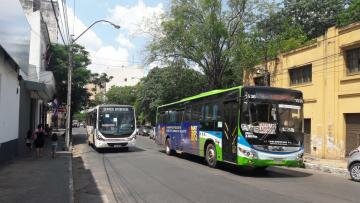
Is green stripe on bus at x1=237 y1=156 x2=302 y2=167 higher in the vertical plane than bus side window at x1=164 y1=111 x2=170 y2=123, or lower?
lower

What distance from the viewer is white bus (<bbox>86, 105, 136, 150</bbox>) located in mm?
27672

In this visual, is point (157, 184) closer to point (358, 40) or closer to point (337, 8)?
point (358, 40)

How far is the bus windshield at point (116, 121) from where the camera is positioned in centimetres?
2791

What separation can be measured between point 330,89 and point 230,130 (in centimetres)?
1086

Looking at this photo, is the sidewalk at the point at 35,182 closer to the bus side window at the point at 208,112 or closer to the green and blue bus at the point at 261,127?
the green and blue bus at the point at 261,127

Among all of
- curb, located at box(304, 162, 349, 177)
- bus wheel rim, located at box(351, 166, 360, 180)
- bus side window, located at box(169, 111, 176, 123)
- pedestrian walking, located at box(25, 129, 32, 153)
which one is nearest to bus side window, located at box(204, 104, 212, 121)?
curb, located at box(304, 162, 349, 177)

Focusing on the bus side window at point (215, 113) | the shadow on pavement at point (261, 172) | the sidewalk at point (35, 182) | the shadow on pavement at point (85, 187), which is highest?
the bus side window at point (215, 113)

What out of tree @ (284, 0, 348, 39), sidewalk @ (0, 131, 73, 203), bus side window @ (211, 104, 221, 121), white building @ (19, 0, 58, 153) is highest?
tree @ (284, 0, 348, 39)

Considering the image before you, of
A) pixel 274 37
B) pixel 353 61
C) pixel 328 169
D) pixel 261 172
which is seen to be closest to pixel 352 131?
pixel 353 61

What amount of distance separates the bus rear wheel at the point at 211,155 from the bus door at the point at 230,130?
1.26 metres

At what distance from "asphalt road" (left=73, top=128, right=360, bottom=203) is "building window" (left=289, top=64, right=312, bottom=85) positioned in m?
10.9

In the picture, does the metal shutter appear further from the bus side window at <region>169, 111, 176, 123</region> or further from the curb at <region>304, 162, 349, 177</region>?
the bus side window at <region>169, 111, 176, 123</region>

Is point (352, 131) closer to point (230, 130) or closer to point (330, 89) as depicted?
point (330, 89)

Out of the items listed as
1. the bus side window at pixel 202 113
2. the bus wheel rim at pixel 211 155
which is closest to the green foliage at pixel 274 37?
the bus side window at pixel 202 113
